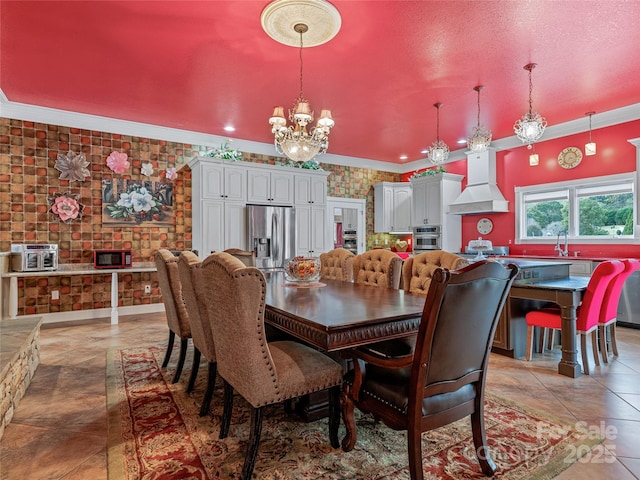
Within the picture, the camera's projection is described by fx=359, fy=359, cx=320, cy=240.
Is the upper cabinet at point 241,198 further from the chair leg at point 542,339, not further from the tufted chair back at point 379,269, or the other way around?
the chair leg at point 542,339

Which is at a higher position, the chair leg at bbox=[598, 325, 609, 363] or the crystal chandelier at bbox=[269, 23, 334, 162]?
the crystal chandelier at bbox=[269, 23, 334, 162]

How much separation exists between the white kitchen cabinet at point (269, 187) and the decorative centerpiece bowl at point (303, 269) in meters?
3.03

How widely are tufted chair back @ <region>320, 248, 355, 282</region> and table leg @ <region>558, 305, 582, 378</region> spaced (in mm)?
1766

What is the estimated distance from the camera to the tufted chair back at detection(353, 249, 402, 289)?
2.88 metres

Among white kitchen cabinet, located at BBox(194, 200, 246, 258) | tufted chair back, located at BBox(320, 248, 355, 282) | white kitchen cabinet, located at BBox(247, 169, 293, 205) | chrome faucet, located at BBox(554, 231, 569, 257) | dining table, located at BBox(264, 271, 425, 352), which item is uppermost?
white kitchen cabinet, located at BBox(247, 169, 293, 205)

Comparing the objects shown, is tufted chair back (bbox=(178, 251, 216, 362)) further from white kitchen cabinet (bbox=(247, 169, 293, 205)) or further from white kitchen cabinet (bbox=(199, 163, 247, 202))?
white kitchen cabinet (bbox=(247, 169, 293, 205))

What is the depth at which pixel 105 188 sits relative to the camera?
4973 millimetres

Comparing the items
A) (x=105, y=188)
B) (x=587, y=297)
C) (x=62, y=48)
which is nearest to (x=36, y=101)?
(x=105, y=188)

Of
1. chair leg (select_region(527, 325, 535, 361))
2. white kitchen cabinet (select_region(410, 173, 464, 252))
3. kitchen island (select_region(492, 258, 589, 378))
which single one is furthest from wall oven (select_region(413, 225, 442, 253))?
chair leg (select_region(527, 325, 535, 361))

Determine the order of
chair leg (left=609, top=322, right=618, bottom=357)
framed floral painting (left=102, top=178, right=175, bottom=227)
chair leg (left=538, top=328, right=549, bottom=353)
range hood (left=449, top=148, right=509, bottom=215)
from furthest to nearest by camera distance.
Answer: range hood (left=449, top=148, right=509, bottom=215) < framed floral painting (left=102, top=178, right=175, bottom=227) < chair leg (left=538, top=328, right=549, bottom=353) < chair leg (left=609, top=322, right=618, bottom=357)

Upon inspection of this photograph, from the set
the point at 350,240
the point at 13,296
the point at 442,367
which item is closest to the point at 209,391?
the point at 442,367

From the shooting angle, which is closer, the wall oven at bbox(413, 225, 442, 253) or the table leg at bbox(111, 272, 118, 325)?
the table leg at bbox(111, 272, 118, 325)

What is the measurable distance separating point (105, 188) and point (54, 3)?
2822 mm

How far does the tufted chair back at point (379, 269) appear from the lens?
9.43ft
